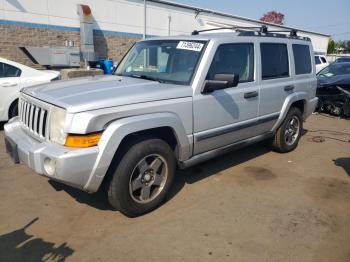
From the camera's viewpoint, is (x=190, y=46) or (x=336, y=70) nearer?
(x=190, y=46)

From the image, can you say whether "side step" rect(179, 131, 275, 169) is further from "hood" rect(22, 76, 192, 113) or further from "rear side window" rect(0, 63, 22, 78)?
"rear side window" rect(0, 63, 22, 78)

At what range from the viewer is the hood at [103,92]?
2.88 meters

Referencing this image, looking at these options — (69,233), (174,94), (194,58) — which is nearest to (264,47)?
(194,58)

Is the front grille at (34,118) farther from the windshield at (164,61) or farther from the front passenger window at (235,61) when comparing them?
the front passenger window at (235,61)

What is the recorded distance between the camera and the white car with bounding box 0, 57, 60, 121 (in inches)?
253

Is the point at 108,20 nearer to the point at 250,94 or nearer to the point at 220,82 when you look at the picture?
the point at 250,94

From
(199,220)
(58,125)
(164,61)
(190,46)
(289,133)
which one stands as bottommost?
(199,220)

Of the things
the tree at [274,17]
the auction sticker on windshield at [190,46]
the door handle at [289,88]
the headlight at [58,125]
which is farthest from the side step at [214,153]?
the tree at [274,17]

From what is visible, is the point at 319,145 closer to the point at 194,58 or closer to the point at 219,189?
the point at 219,189

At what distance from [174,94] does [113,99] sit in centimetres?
70

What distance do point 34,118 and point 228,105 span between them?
2235 mm

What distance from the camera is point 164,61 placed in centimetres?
398

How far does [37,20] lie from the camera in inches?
472

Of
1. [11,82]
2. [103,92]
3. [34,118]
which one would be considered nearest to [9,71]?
[11,82]
